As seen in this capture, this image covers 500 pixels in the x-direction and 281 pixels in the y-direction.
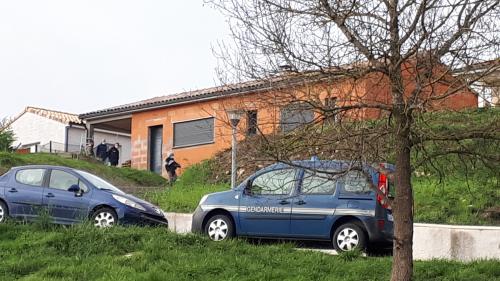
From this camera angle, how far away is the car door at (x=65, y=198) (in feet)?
45.8

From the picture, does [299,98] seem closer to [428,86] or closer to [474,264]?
[428,86]

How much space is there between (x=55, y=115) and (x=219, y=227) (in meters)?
37.3

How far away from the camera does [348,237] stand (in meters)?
12.6

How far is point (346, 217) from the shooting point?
41.9 ft

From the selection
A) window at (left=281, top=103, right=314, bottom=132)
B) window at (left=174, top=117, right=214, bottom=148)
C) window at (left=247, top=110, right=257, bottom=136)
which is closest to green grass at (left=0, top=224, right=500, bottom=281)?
window at (left=247, top=110, right=257, bottom=136)

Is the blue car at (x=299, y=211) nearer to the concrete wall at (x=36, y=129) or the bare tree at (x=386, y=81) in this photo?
the bare tree at (x=386, y=81)

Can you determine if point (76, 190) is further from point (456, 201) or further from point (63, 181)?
point (456, 201)

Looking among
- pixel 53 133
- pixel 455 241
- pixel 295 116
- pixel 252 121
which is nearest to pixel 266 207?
pixel 455 241

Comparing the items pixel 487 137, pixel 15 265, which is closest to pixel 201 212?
pixel 15 265

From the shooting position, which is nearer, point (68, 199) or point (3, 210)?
point (68, 199)

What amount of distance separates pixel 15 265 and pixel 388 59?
17.4ft

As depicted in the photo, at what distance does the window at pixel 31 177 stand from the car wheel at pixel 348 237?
5848 mm

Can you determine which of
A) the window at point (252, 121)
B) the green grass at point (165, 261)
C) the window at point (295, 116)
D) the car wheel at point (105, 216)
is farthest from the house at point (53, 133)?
the window at point (295, 116)

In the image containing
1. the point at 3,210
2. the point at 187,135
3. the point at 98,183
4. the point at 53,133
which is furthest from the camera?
the point at 53,133
